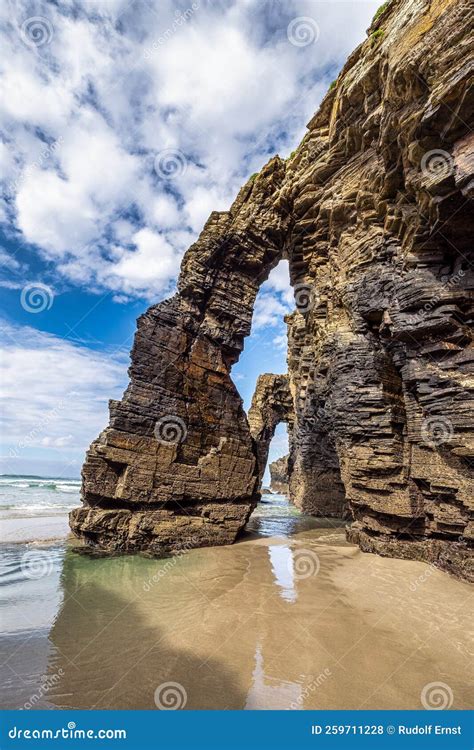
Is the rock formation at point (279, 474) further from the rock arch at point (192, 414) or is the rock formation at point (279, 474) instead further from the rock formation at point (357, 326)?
the rock arch at point (192, 414)

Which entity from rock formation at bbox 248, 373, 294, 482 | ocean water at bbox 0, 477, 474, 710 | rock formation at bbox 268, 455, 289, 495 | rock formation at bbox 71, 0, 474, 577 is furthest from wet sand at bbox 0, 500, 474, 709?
rock formation at bbox 268, 455, 289, 495

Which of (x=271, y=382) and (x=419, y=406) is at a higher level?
(x=271, y=382)

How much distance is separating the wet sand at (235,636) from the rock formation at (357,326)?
2462 mm

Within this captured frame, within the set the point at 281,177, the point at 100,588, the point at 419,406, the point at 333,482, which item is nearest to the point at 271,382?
the point at 333,482

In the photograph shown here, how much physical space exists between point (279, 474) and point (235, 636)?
70570 mm

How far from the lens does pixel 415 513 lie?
465 inches

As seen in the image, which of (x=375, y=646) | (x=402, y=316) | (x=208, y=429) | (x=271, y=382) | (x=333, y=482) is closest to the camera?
(x=375, y=646)

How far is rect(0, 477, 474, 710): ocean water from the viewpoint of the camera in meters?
→ 4.86

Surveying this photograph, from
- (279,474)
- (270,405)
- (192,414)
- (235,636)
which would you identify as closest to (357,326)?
(192,414)

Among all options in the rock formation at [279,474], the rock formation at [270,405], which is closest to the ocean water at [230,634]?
the rock formation at [270,405]

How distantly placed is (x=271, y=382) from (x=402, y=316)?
2917cm

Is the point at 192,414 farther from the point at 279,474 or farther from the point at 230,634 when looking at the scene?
the point at 279,474

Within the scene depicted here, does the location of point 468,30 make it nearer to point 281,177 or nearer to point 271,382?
point 281,177

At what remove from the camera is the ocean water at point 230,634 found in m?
4.86
